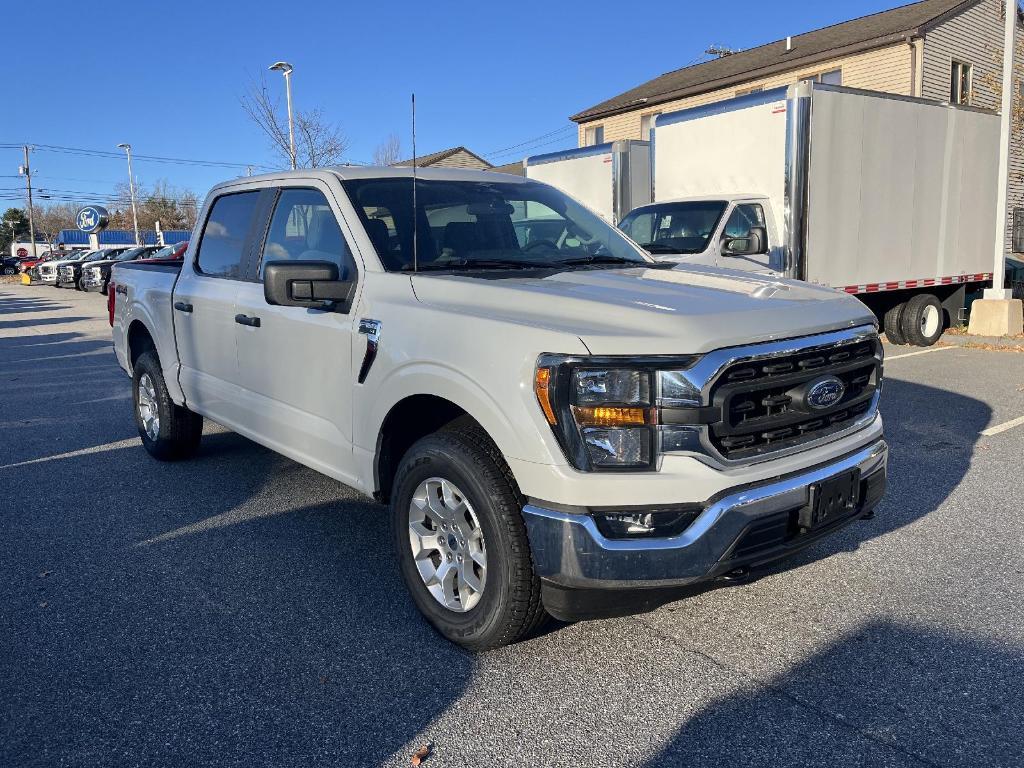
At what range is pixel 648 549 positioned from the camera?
280 cm

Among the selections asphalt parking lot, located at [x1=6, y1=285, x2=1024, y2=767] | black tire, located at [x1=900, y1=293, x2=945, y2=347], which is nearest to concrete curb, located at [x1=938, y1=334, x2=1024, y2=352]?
black tire, located at [x1=900, y1=293, x2=945, y2=347]

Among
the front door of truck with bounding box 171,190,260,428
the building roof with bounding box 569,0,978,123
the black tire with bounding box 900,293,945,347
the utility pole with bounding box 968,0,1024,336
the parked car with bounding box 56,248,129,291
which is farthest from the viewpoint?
the parked car with bounding box 56,248,129,291

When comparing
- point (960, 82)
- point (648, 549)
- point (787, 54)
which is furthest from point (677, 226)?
point (960, 82)

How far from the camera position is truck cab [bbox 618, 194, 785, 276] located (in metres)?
9.10

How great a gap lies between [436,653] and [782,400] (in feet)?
5.35

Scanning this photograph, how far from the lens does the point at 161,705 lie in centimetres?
297

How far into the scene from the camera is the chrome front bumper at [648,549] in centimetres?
280

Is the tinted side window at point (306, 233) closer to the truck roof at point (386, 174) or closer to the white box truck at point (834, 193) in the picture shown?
the truck roof at point (386, 174)

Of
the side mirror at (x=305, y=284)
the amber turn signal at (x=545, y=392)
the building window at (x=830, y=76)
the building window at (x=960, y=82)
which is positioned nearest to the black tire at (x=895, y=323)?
the side mirror at (x=305, y=284)

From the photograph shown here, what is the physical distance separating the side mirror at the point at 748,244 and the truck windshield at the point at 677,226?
50 cm

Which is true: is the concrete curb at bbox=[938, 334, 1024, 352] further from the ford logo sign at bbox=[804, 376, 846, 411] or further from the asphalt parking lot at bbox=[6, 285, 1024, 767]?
the ford logo sign at bbox=[804, 376, 846, 411]

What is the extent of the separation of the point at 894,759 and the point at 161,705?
7.90ft

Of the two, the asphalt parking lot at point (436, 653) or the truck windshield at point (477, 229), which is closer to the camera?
the asphalt parking lot at point (436, 653)

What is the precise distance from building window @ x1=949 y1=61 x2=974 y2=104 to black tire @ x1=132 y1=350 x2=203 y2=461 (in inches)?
914
